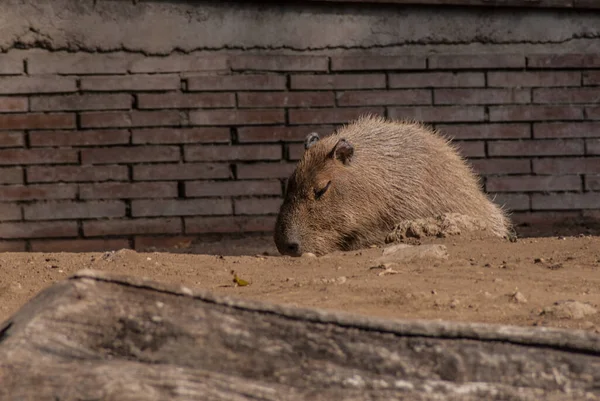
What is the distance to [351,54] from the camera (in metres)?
7.45

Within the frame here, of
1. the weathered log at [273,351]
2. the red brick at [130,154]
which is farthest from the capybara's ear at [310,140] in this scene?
the weathered log at [273,351]

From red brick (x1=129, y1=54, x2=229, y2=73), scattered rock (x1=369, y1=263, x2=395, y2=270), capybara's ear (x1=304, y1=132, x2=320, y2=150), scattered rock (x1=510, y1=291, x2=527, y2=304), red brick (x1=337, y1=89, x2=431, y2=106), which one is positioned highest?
red brick (x1=129, y1=54, x2=229, y2=73)

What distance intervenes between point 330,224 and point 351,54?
6.66 feet

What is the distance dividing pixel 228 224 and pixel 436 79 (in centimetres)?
210

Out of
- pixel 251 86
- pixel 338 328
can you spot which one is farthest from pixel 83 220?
pixel 338 328

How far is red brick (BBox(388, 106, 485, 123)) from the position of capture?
297 inches

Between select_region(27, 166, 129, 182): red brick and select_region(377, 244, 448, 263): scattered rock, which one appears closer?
select_region(377, 244, 448, 263): scattered rock

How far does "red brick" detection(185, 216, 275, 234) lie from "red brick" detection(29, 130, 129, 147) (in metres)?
0.87

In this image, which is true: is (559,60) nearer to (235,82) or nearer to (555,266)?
(235,82)

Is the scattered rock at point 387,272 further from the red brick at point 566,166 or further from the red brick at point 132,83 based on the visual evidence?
the red brick at point 566,166

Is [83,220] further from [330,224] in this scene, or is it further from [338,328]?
[338,328]

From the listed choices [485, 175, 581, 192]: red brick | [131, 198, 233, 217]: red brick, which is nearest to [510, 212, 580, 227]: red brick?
[485, 175, 581, 192]: red brick

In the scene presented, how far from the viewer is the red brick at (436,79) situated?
7496 millimetres

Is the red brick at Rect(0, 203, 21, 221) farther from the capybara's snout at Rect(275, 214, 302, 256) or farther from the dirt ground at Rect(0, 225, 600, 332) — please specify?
the capybara's snout at Rect(275, 214, 302, 256)
